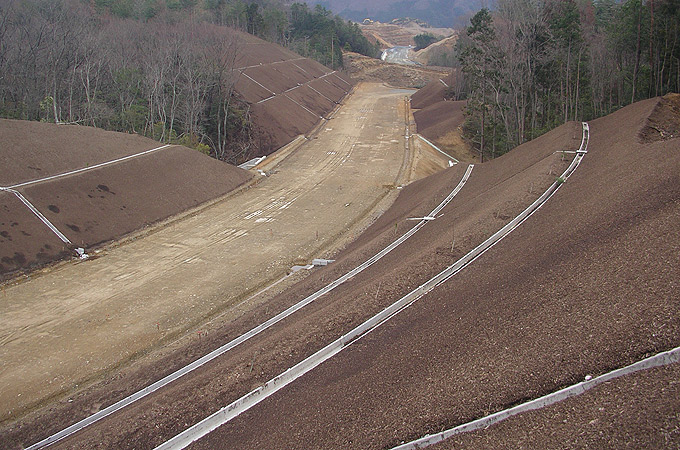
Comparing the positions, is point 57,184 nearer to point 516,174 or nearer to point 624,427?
point 516,174

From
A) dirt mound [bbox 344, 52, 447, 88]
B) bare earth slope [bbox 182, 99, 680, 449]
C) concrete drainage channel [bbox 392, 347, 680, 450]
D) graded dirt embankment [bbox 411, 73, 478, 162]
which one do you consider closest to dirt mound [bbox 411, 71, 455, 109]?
graded dirt embankment [bbox 411, 73, 478, 162]

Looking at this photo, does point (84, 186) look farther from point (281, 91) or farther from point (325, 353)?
point (281, 91)

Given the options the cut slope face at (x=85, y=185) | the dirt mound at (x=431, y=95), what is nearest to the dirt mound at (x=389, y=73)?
the dirt mound at (x=431, y=95)

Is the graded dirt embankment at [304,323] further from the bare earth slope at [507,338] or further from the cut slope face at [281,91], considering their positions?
the cut slope face at [281,91]

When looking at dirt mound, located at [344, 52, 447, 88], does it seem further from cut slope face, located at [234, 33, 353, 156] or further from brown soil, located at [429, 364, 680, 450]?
brown soil, located at [429, 364, 680, 450]

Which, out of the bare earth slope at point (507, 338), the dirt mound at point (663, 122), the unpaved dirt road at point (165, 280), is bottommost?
the unpaved dirt road at point (165, 280)

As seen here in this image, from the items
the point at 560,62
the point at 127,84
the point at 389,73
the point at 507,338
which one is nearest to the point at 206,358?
the point at 507,338

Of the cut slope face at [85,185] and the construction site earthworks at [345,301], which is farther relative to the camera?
the cut slope face at [85,185]
